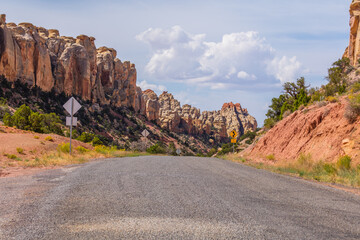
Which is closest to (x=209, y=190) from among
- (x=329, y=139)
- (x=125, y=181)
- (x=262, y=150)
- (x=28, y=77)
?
(x=125, y=181)

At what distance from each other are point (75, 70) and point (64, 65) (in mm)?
5031

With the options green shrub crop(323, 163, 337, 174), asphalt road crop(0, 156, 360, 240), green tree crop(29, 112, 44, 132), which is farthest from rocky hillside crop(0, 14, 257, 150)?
asphalt road crop(0, 156, 360, 240)

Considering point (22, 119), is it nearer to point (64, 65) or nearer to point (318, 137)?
point (318, 137)

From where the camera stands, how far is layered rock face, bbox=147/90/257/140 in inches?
6090

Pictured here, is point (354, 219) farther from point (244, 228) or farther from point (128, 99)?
point (128, 99)

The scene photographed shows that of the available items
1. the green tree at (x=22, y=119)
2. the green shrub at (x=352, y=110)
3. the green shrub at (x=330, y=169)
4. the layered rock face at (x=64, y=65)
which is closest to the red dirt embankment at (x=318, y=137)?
the green shrub at (x=352, y=110)

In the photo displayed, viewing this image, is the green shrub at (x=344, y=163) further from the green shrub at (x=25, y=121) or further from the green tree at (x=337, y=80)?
the green shrub at (x=25, y=121)

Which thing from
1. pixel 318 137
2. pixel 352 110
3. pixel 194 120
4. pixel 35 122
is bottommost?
pixel 318 137

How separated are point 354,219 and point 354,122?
12.5 meters

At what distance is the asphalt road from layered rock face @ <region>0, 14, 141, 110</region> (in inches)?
2608

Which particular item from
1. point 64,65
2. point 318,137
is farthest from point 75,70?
point 318,137

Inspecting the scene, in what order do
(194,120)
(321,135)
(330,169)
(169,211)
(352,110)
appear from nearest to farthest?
(169,211), (330,169), (352,110), (321,135), (194,120)

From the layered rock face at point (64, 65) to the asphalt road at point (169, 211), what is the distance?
2608 inches

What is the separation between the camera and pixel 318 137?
745 inches
